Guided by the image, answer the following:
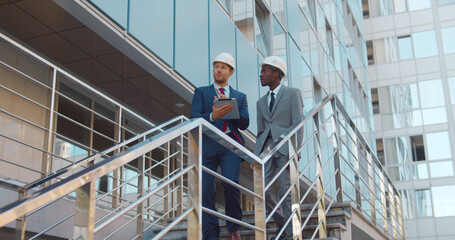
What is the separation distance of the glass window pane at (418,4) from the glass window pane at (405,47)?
1.64 meters

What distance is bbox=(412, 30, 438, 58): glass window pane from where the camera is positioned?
31.3 metres

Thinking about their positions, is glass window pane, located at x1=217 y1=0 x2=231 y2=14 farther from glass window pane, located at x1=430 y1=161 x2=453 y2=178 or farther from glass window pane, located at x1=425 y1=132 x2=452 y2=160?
glass window pane, located at x1=430 y1=161 x2=453 y2=178

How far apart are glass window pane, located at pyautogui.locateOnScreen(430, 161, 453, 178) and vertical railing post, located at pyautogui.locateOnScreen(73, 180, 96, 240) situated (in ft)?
95.9

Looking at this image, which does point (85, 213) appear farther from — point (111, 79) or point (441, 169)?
point (441, 169)

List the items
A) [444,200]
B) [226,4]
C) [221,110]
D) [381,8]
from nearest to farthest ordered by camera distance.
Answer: [221,110] → [226,4] → [444,200] → [381,8]

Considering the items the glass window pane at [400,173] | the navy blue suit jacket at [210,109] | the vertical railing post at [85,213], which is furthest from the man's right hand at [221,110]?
the glass window pane at [400,173]

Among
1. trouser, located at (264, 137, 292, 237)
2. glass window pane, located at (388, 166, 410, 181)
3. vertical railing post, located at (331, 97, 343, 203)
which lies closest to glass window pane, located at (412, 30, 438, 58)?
glass window pane, located at (388, 166, 410, 181)

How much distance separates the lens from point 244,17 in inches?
499

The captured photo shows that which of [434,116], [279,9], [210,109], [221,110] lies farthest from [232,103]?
[434,116]

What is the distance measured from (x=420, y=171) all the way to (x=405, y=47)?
688cm

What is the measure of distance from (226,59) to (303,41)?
12.8m

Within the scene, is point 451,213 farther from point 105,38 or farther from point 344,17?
point 105,38

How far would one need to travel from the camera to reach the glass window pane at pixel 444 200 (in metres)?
28.8

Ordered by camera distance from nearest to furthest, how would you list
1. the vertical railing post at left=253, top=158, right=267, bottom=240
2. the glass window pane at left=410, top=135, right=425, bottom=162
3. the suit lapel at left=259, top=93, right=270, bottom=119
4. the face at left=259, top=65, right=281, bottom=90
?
the vertical railing post at left=253, top=158, right=267, bottom=240 → the face at left=259, top=65, right=281, bottom=90 → the suit lapel at left=259, top=93, right=270, bottom=119 → the glass window pane at left=410, top=135, right=425, bottom=162
